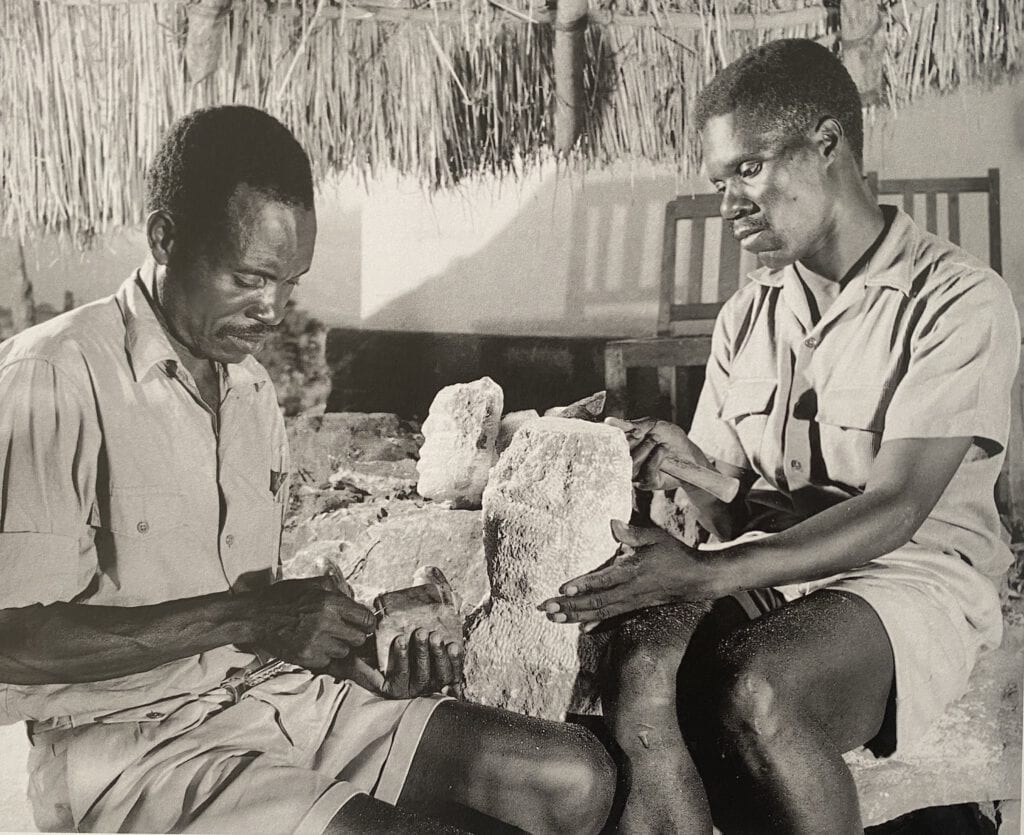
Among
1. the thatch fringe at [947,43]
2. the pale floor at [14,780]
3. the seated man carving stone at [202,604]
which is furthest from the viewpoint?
the thatch fringe at [947,43]

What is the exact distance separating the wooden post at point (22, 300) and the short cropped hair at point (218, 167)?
0.33m

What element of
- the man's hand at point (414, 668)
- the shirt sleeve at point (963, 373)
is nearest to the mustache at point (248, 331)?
the man's hand at point (414, 668)

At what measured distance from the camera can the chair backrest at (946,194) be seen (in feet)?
6.82

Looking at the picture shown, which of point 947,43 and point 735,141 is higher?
point 947,43

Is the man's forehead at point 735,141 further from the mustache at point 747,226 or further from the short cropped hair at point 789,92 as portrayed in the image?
the mustache at point 747,226

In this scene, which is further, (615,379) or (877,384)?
(615,379)

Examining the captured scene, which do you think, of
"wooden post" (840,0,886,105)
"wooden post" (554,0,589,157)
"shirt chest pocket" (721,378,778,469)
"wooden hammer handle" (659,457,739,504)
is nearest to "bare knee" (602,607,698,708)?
"wooden hammer handle" (659,457,739,504)

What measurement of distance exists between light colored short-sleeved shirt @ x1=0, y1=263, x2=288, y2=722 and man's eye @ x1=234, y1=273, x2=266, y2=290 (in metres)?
0.16

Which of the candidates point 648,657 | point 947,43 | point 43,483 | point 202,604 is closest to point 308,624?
point 202,604

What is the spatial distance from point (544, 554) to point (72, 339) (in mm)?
1013

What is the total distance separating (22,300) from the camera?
2.16 meters

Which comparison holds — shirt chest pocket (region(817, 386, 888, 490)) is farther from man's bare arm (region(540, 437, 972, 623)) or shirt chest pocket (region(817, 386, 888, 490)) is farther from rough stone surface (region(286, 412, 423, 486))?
rough stone surface (region(286, 412, 423, 486))

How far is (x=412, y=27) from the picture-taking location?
220 cm

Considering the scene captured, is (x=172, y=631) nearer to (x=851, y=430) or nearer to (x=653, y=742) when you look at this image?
(x=653, y=742)
